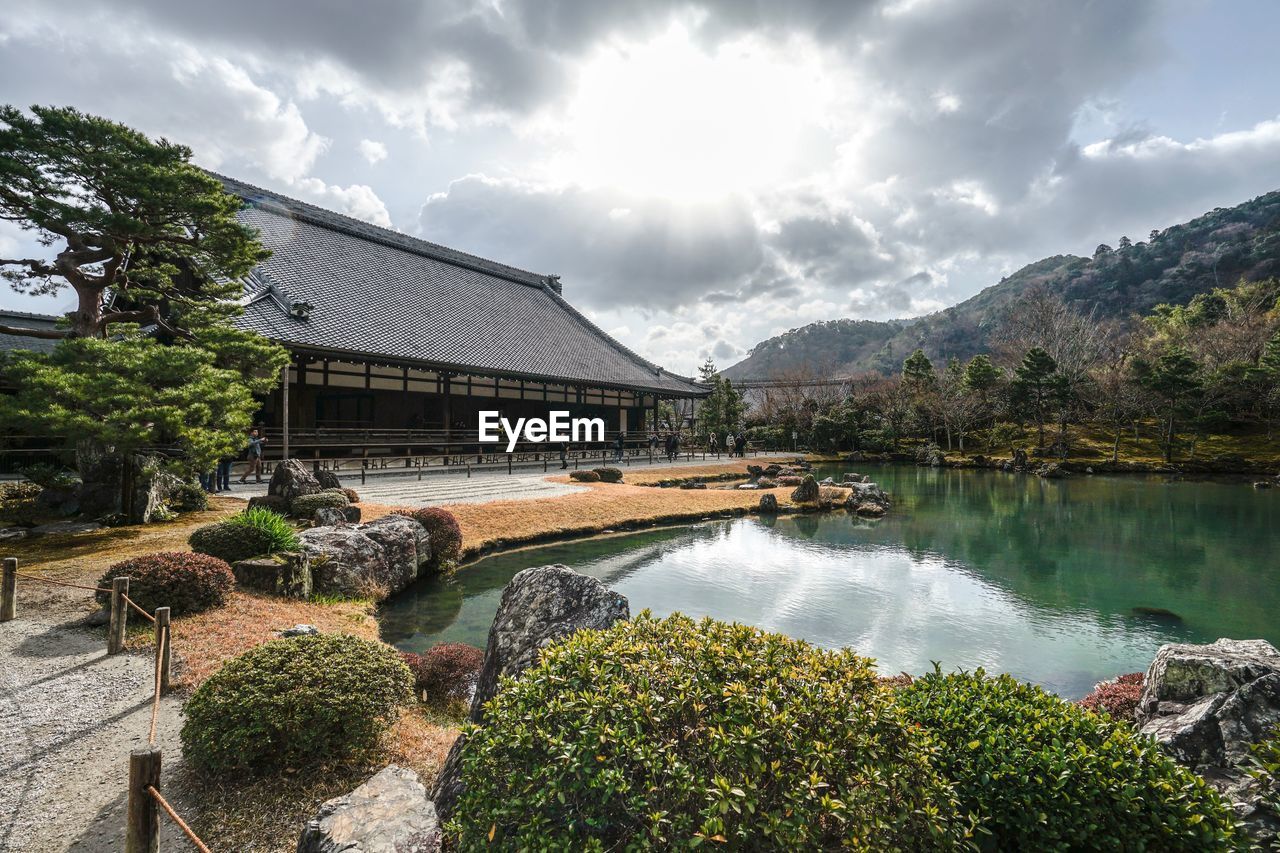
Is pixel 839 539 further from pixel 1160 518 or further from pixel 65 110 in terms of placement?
pixel 65 110

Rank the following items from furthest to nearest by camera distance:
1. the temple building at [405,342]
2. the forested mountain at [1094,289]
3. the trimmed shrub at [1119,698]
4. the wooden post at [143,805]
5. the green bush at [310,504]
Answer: the forested mountain at [1094,289] < the temple building at [405,342] < the green bush at [310,504] < the trimmed shrub at [1119,698] < the wooden post at [143,805]

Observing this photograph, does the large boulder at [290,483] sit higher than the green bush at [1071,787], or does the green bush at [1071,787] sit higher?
the large boulder at [290,483]

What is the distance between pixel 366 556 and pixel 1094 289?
102 m

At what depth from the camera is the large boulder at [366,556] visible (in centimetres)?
922

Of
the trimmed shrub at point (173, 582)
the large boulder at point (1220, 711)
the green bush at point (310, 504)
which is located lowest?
the large boulder at point (1220, 711)

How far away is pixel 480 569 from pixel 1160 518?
2266cm

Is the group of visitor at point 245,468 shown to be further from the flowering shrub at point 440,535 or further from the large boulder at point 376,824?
the large boulder at point 376,824

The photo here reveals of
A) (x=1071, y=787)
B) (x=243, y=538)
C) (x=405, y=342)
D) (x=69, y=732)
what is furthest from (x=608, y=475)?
(x=1071, y=787)

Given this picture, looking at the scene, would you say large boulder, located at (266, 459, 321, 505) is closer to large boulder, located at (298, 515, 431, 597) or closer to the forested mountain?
large boulder, located at (298, 515, 431, 597)

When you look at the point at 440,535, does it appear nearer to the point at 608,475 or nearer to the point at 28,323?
the point at 608,475

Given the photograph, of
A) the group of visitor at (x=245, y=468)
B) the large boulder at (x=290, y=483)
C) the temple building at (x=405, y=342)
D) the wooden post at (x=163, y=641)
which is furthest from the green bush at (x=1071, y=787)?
the group of visitor at (x=245, y=468)

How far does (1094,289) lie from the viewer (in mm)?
80375

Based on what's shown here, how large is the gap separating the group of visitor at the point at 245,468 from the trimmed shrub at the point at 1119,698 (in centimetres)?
1918

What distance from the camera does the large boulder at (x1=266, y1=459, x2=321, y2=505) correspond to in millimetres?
12266
